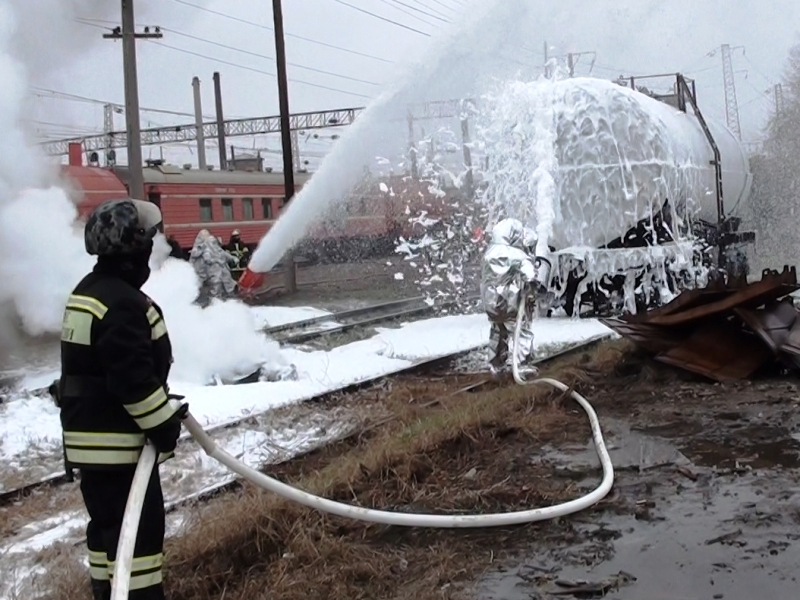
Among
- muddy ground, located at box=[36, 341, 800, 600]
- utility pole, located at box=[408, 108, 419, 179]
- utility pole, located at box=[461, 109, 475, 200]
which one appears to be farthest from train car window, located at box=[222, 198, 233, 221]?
muddy ground, located at box=[36, 341, 800, 600]

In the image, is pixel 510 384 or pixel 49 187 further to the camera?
pixel 49 187

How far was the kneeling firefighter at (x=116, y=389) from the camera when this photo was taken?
310cm

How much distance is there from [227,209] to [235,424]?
1853 centimetres

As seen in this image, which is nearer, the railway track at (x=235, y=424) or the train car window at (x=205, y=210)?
the railway track at (x=235, y=424)

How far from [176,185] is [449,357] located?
14.4 metres

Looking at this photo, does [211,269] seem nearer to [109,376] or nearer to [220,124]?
[109,376]

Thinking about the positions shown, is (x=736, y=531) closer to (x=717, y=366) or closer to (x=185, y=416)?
(x=185, y=416)

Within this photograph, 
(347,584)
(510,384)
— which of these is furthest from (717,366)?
(347,584)

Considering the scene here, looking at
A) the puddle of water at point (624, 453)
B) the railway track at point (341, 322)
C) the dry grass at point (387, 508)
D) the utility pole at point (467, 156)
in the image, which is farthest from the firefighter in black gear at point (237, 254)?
the puddle of water at point (624, 453)

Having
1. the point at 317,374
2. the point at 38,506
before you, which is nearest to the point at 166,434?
the point at 38,506

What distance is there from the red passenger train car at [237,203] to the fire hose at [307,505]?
11827 millimetres

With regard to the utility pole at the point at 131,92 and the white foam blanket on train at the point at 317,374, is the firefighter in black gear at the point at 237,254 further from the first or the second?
the white foam blanket on train at the point at 317,374

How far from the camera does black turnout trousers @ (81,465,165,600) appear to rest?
3260 millimetres

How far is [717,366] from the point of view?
7.73 m
